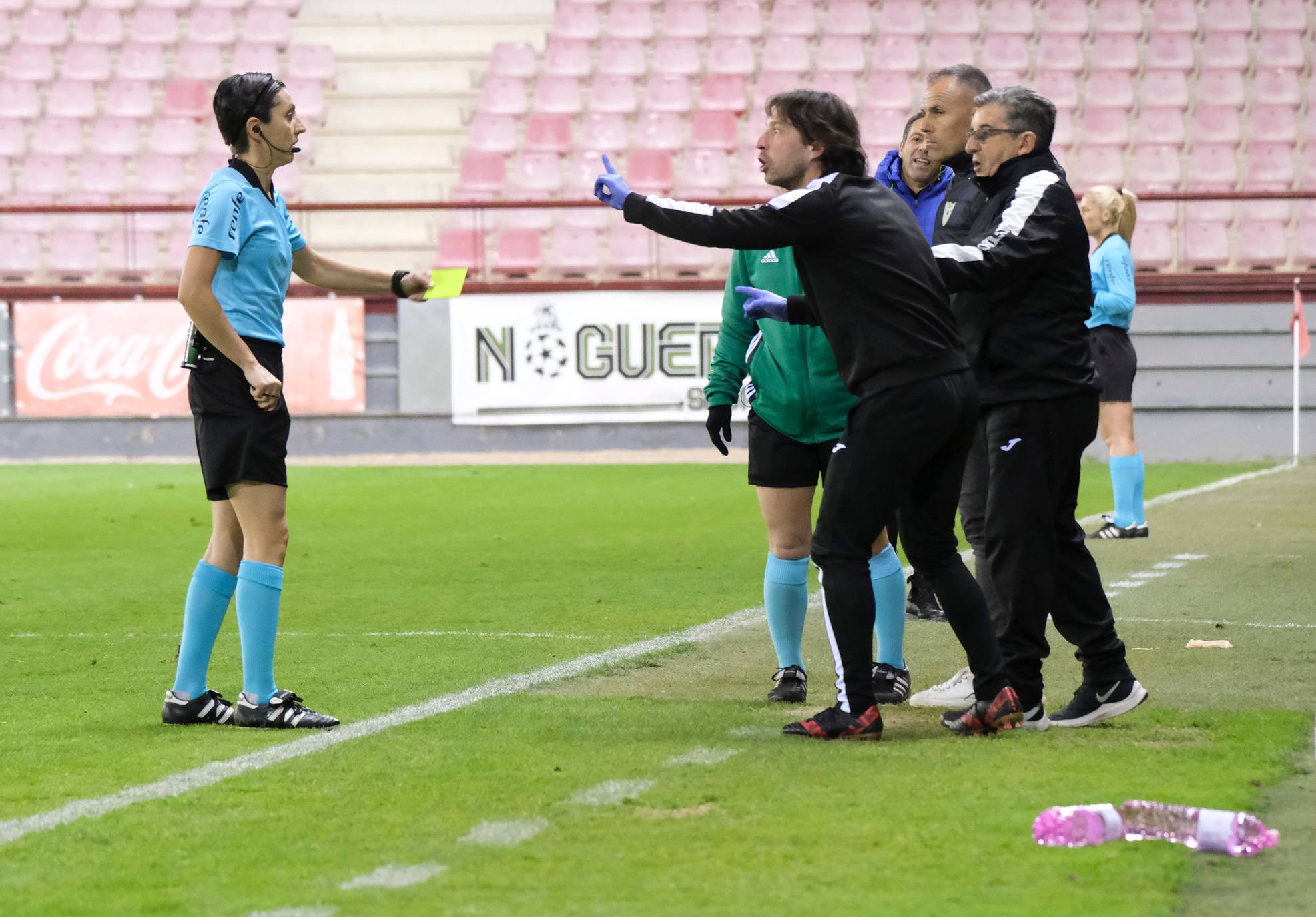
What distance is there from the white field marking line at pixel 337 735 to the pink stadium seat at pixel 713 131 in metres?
14.9

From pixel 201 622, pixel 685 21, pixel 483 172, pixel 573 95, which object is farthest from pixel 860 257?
pixel 685 21

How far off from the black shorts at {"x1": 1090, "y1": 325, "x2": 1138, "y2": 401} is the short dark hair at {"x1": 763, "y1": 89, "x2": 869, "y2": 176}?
581 centimetres

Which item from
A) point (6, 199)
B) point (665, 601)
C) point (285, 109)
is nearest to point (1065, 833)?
point (285, 109)

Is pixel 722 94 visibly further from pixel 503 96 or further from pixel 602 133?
pixel 503 96

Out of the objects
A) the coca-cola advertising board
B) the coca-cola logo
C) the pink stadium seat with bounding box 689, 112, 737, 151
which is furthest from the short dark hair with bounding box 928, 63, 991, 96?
the pink stadium seat with bounding box 689, 112, 737, 151

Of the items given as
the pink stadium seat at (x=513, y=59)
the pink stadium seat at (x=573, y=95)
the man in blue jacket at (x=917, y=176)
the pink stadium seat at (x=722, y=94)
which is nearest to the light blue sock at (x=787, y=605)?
the man in blue jacket at (x=917, y=176)

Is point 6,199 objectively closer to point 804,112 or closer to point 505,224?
point 505,224

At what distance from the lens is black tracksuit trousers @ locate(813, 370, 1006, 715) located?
4.66m

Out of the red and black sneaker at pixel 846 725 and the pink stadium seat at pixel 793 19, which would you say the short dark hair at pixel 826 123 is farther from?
the pink stadium seat at pixel 793 19

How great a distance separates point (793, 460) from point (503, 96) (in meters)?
17.6

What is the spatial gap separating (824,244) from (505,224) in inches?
575

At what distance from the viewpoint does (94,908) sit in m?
3.22

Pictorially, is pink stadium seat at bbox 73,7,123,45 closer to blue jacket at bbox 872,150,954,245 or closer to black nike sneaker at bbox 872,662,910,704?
blue jacket at bbox 872,150,954,245

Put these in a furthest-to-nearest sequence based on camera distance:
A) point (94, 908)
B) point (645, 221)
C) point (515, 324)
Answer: point (515, 324), point (645, 221), point (94, 908)
